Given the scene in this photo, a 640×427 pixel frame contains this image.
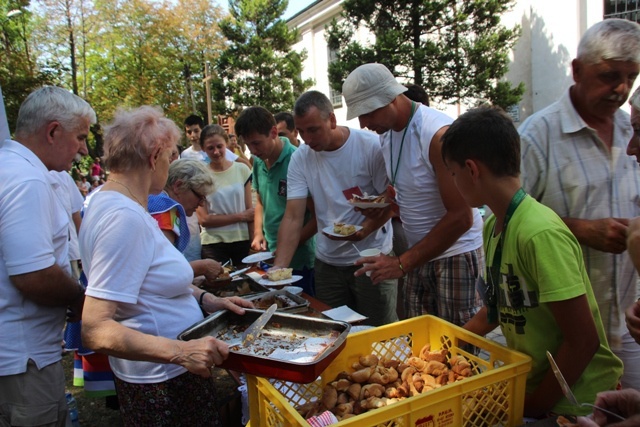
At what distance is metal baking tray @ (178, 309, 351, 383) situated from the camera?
1272 millimetres

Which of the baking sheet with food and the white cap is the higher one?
the white cap

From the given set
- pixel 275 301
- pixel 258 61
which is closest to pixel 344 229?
pixel 275 301

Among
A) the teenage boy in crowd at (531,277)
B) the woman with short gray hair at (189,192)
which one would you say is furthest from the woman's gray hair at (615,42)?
the woman with short gray hair at (189,192)

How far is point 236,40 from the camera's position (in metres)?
21.6

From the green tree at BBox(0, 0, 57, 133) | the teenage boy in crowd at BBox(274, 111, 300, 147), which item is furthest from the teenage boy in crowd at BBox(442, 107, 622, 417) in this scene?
the green tree at BBox(0, 0, 57, 133)

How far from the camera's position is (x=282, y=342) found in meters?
1.62

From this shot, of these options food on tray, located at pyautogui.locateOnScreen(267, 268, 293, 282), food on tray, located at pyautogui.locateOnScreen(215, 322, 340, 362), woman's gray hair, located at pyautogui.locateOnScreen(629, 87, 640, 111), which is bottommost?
food on tray, located at pyautogui.locateOnScreen(215, 322, 340, 362)

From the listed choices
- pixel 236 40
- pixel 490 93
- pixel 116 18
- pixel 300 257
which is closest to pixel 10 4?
pixel 116 18

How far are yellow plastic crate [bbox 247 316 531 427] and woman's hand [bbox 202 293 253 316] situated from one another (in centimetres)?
41

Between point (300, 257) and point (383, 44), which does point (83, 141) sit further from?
point (383, 44)

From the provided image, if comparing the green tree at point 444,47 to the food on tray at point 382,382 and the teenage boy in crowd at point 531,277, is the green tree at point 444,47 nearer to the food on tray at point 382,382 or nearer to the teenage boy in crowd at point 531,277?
the teenage boy in crowd at point 531,277

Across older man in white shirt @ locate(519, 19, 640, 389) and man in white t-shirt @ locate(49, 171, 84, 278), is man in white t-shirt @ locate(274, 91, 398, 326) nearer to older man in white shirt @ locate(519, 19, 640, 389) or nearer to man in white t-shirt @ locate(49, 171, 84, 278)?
older man in white shirt @ locate(519, 19, 640, 389)

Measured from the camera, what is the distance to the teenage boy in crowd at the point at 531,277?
126 centimetres

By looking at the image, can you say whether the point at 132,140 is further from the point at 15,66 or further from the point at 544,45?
the point at 15,66
